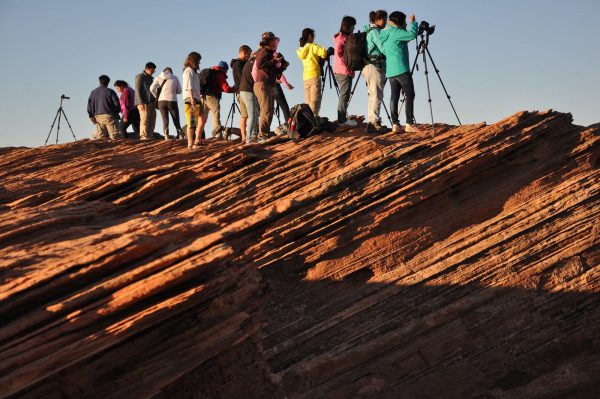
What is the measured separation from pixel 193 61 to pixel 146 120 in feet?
11.0

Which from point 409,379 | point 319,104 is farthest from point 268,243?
point 319,104

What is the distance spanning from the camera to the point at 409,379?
10.5m

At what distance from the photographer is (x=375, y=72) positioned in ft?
45.3

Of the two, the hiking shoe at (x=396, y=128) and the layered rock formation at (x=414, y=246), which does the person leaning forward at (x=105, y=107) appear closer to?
the layered rock formation at (x=414, y=246)

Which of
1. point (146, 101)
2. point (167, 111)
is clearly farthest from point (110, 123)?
point (167, 111)

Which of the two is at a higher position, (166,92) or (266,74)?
(166,92)

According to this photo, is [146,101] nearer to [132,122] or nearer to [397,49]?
[132,122]

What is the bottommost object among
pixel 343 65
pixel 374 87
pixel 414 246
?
pixel 414 246

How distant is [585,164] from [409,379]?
506 cm

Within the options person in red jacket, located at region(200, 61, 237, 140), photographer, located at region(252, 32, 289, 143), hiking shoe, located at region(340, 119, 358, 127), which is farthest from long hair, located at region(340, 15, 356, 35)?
person in red jacket, located at region(200, 61, 237, 140)

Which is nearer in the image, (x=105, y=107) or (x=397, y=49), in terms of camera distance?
(x=397, y=49)

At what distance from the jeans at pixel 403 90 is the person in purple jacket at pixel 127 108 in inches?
345

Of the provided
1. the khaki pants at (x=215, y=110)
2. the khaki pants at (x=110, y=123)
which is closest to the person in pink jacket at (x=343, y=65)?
the khaki pants at (x=215, y=110)

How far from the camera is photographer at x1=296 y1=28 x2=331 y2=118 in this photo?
48.6 ft
